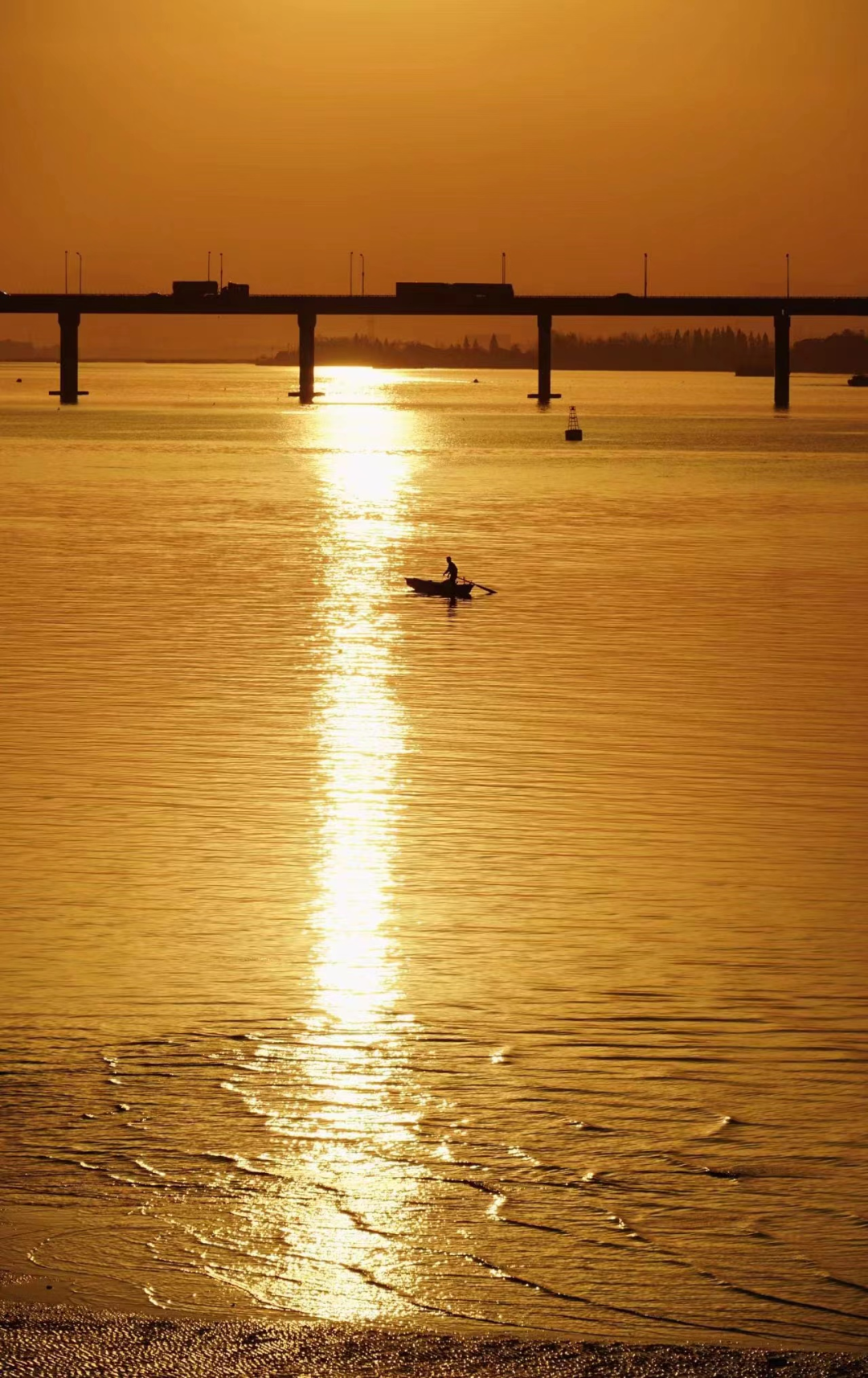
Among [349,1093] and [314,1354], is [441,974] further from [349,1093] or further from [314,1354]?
[314,1354]

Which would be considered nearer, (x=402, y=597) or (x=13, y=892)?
(x=13, y=892)

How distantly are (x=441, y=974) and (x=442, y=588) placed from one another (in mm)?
33799

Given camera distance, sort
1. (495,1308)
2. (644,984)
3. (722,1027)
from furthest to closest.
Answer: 1. (644,984)
2. (722,1027)
3. (495,1308)

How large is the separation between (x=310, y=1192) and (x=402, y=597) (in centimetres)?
4172

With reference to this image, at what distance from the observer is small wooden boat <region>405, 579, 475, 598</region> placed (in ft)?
164

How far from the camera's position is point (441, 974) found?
667 inches

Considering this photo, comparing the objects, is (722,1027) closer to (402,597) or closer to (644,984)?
(644,984)

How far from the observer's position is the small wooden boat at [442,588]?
50.1 metres

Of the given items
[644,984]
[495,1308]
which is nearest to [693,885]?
[644,984]

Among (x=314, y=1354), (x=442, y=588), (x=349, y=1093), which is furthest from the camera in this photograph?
(x=442, y=588)

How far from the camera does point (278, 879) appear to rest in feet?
66.3

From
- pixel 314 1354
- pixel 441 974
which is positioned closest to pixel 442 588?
pixel 441 974

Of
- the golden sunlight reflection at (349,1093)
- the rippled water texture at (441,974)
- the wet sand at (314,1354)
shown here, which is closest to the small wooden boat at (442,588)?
the rippled water texture at (441,974)

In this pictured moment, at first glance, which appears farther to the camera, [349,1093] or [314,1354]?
[349,1093]
